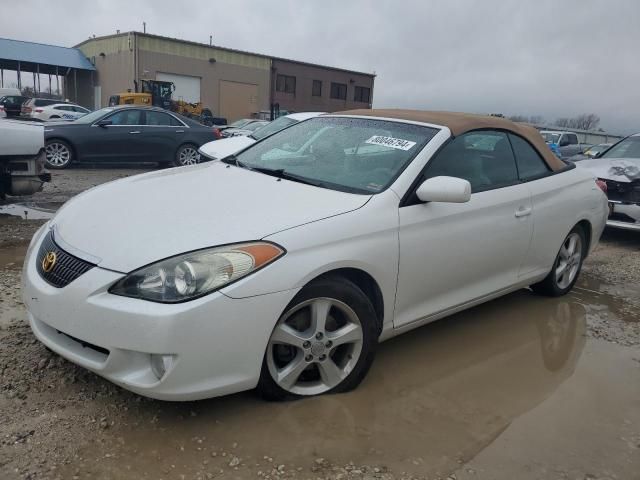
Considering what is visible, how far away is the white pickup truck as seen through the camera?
654 cm

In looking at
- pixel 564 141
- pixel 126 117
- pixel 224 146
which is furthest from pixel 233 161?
pixel 564 141

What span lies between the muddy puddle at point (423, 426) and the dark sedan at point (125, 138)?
977cm

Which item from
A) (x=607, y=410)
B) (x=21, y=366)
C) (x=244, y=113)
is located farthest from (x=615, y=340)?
(x=244, y=113)

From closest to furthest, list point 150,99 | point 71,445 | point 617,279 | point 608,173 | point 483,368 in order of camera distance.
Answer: point 71,445
point 483,368
point 617,279
point 608,173
point 150,99

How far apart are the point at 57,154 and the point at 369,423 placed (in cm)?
1049

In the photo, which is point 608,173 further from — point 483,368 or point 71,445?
point 71,445

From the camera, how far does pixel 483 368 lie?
3521 mm

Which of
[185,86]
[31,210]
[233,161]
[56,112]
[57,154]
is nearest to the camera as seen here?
[233,161]

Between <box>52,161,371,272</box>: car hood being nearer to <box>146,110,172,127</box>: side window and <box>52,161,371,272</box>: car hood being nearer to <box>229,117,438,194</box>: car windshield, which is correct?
<box>229,117,438,194</box>: car windshield

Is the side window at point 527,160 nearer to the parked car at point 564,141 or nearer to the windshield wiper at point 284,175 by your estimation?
the windshield wiper at point 284,175

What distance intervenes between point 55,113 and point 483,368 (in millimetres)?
26919

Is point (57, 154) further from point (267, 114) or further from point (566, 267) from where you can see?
point (267, 114)

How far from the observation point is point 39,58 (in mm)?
42875

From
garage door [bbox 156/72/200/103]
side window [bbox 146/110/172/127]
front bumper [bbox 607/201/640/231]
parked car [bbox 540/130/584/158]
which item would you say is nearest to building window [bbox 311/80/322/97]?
garage door [bbox 156/72/200/103]
